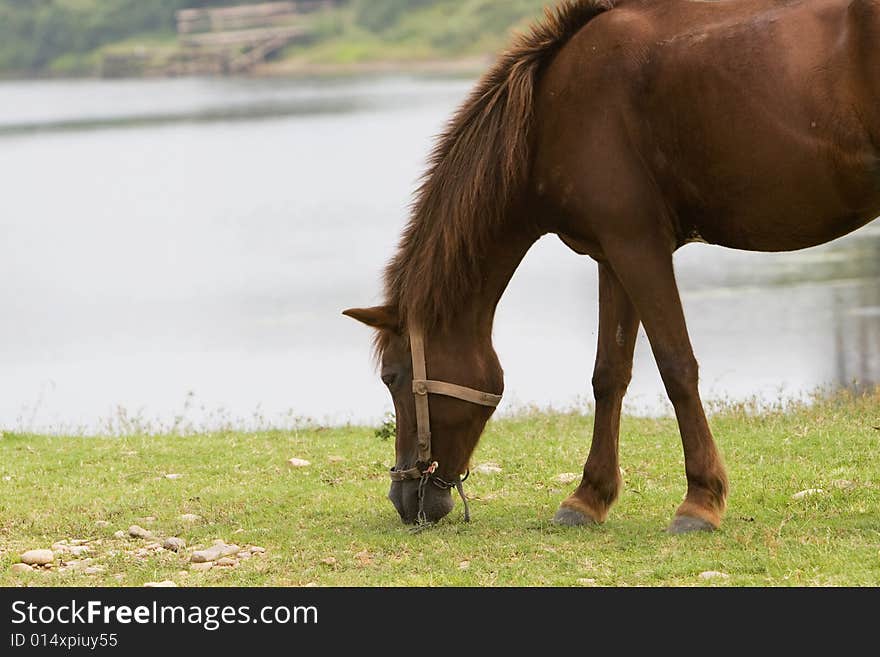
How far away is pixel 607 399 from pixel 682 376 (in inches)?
25.9

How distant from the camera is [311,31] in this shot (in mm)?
71875

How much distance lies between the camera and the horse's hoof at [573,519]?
20.2ft

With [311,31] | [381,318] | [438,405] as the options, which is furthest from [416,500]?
[311,31]

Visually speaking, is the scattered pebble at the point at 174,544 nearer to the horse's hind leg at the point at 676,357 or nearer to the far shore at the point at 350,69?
the horse's hind leg at the point at 676,357

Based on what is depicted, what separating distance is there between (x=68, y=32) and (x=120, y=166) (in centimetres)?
4955

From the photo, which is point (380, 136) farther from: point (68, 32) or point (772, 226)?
point (68, 32)

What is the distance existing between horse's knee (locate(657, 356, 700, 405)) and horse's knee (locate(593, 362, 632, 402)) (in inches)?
20.9

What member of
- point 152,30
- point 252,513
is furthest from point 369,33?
point 252,513

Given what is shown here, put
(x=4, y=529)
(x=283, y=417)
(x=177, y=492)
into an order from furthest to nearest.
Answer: (x=283, y=417)
(x=177, y=492)
(x=4, y=529)

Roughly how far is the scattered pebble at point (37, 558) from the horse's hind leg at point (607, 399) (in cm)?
231

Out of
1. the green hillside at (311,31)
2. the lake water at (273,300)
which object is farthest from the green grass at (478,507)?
the green hillside at (311,31)

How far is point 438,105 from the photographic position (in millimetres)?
41688
